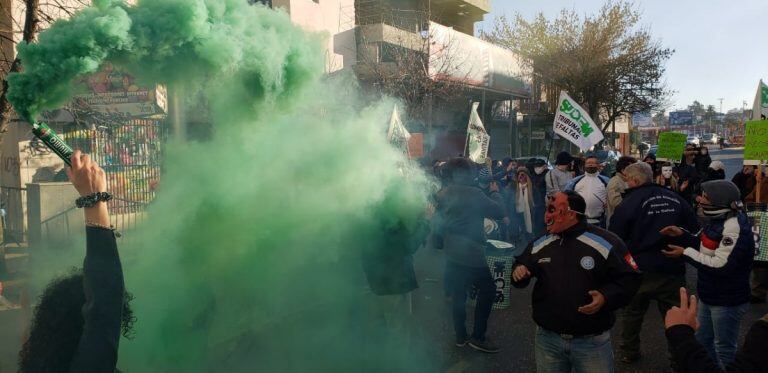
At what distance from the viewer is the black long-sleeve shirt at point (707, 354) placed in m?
1.95

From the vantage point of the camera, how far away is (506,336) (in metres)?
5.59

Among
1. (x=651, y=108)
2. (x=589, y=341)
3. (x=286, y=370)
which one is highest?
(x=651, y=108)

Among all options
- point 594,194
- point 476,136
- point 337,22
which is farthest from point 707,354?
point 337,22

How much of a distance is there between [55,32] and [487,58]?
68.5 feet

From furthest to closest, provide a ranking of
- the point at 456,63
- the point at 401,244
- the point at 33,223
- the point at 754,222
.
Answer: the point at 456,63
the point at 33,223
the point at 754,222
the point at 401,244

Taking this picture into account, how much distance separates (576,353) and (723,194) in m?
1.71

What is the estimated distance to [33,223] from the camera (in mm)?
7910

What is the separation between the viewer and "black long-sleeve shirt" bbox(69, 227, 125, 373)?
1936mm

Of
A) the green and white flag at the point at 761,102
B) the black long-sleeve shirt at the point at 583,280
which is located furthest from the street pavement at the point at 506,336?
the green and white flag at the point at 761,102

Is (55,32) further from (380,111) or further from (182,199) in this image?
(380,111)

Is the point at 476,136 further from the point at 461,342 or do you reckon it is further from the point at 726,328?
the point at 726,328

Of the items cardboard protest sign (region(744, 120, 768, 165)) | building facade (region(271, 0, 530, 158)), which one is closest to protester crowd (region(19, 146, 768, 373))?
cardboard protest sign (region(744, 120, 768, 165))

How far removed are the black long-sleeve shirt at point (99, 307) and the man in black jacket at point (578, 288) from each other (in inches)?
88.0

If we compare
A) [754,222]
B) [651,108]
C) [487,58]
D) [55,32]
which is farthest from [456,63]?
[55,32]
